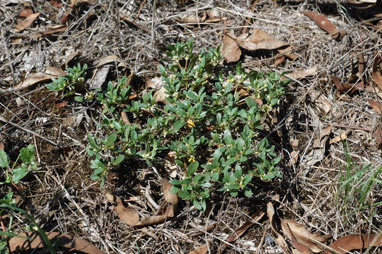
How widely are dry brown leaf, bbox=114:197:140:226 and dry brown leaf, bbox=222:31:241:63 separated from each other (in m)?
1.36

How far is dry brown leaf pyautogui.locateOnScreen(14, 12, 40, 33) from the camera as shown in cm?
324

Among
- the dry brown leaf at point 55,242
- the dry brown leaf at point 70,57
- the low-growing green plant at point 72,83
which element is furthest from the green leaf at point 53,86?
the dry brown leaf at point 55,242

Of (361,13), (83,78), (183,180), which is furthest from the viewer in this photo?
(361,13)

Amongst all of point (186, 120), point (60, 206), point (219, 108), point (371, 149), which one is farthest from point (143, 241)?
point (371, 149)

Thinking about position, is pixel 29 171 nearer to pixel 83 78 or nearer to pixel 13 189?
pixel 13 189

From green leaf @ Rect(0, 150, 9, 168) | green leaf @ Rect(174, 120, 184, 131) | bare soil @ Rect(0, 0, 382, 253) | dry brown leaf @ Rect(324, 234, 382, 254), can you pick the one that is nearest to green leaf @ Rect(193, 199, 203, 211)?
bare soil @ Rect(0, 0, 382, 253)

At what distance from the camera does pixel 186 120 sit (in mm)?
2629

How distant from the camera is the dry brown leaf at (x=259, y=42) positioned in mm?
3127

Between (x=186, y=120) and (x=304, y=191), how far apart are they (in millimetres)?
895

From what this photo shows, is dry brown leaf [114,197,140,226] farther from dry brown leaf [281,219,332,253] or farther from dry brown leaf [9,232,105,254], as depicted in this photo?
dry brown leaf [281,219,332,253]

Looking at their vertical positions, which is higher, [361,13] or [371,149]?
[361,13]

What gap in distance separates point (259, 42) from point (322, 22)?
584 mm

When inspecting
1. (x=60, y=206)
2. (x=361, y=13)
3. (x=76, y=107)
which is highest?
(x=361, y=13)

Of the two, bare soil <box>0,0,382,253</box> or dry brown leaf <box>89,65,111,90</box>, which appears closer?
bare soil <box>0,0,382,253</box>
